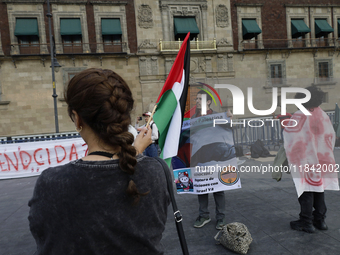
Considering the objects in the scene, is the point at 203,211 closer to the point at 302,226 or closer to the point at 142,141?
the point at 302,226

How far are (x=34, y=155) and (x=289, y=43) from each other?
68.7 ft

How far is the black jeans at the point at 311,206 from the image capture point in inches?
141

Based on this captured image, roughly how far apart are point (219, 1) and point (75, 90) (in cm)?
2210

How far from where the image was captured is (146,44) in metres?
19.3

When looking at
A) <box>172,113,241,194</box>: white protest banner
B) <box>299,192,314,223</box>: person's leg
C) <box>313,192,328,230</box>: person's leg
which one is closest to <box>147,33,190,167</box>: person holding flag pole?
<box>172,113,241,194</box>: white protest banner

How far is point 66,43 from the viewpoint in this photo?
1855 cm

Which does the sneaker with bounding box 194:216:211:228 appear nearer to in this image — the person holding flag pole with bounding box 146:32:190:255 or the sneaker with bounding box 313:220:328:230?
the sneaker with bounding box 313:220:328:230

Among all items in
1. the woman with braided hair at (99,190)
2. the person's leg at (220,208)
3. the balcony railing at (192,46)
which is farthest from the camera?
the balcony railing at (192,46)

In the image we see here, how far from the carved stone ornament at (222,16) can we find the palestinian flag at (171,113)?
64.6ft

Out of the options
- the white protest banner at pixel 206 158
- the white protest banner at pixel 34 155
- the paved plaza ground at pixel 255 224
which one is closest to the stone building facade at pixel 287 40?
the white protest banner at pixel 34 155

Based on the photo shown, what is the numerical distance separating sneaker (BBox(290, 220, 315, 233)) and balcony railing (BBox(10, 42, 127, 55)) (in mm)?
17489

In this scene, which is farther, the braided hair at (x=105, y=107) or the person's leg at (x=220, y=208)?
the person's leg at (x=220, y=208)

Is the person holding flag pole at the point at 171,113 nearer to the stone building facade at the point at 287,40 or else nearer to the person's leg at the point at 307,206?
the person's leg at the point at 307,206

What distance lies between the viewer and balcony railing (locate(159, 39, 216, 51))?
63.8 feet
